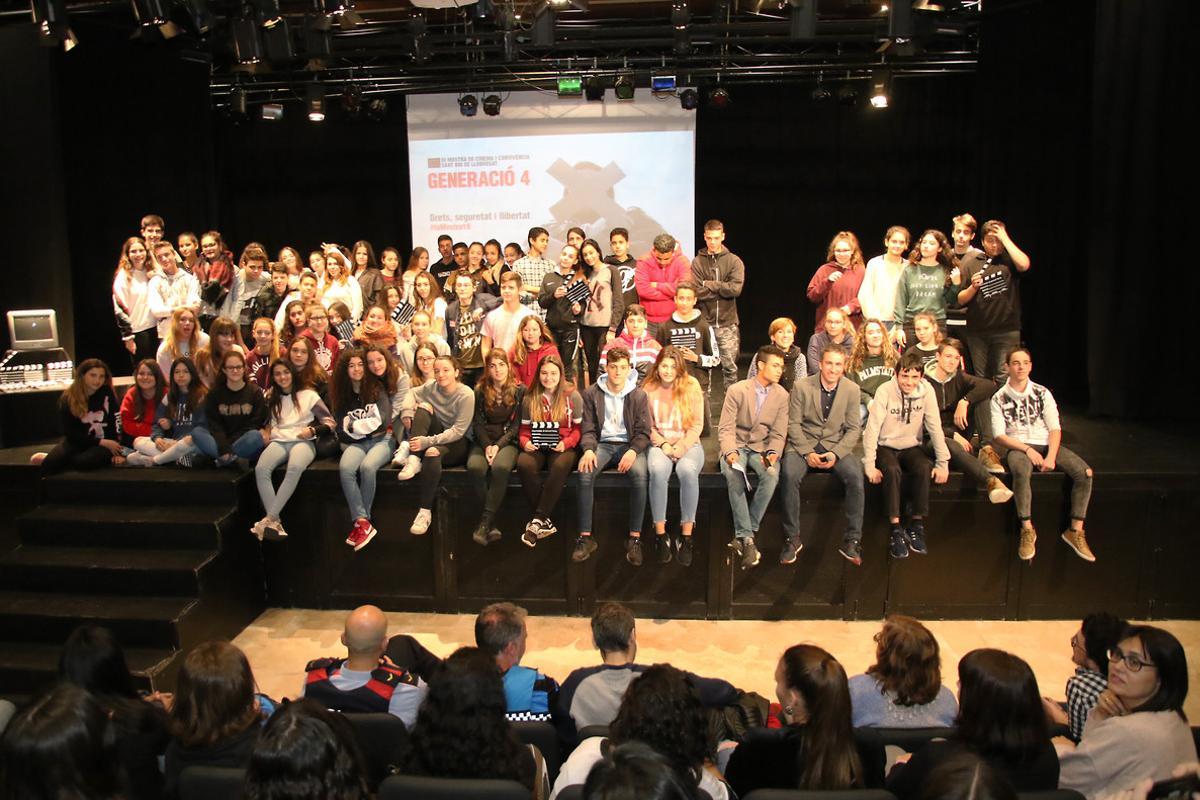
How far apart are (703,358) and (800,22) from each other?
2661 millimetres

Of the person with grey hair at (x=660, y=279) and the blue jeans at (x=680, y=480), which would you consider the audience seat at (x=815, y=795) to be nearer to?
the blue jeans at (x=680, y=480)

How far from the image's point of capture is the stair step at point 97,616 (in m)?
5.07

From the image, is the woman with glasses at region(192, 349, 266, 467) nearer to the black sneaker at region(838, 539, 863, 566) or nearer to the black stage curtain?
the black sneaker at region(838, 539, 863, 566)

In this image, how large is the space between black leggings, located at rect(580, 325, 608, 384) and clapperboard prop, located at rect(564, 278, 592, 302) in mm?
312

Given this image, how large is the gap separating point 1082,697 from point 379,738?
2572 millimetres

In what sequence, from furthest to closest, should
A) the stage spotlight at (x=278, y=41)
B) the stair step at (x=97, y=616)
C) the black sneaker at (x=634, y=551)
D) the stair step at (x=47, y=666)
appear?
the stage spotlight at (x=278, y=41) → the black sneaker at (x=634, y=551) → the stair step at (x=97, y=616) → the stair step at (x=47, y=666)

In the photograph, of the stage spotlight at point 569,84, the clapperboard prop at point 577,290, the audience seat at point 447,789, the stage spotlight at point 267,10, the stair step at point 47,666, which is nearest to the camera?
the audience seat at point 447,789

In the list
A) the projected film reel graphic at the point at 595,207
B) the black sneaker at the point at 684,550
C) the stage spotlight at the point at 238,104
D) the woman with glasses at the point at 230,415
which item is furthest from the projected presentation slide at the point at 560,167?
the black sneaker at the point at 684,550

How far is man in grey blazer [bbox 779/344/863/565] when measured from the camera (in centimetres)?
546

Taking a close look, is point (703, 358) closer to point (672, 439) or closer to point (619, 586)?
point (672, 439)

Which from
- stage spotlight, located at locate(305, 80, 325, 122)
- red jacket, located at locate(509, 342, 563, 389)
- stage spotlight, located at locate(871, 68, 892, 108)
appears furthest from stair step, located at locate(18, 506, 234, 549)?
stage spotlight, located at locate(871, 68, 892, 108)

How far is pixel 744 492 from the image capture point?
5.50m

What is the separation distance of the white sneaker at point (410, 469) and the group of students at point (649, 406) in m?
0.03

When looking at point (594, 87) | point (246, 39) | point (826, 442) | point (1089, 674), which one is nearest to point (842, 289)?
point (826, 442)
